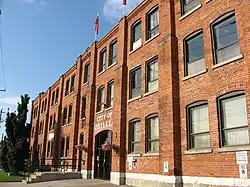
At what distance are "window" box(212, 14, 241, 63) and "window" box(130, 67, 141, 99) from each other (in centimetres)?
639

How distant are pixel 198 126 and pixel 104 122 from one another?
9591 mm

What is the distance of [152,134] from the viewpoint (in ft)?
55.7

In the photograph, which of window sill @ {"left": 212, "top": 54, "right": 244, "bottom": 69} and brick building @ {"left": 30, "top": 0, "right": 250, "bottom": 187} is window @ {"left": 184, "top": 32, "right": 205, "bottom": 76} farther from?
window sill @ {"left": 212, "top": 54, "right": 244, "bottom": 69}

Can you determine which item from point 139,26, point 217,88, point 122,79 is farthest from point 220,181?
point 139,26

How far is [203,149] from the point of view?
43.5 feet

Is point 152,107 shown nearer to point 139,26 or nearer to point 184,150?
point 184,150

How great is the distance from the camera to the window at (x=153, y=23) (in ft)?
60.8

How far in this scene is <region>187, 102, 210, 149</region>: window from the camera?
533 inches

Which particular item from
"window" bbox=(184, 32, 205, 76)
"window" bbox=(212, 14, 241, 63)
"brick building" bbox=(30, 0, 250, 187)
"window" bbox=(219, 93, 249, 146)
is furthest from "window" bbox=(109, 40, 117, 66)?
"window" bbox=(219, 93, 249, 146)

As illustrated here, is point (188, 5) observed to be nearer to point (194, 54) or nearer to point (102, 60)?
point (194, 54)

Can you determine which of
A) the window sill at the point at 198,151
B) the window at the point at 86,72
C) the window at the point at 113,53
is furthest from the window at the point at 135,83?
the window at the point at 86,72

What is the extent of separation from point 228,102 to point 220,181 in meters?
3.24

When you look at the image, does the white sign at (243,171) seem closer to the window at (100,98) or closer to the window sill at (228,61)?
the window sill at (228,61)

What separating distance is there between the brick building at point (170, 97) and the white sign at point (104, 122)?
9 cm
